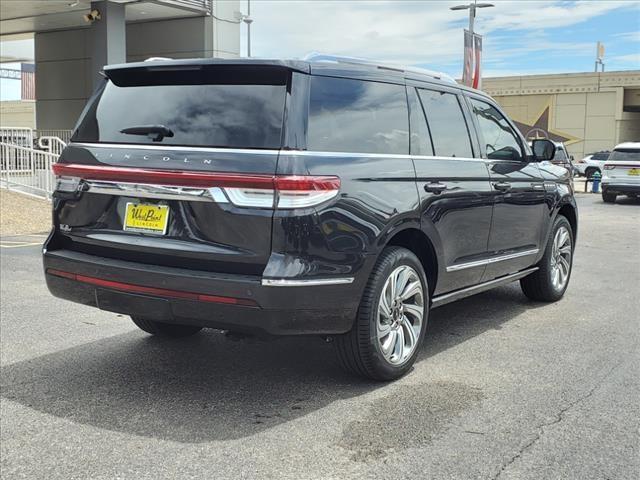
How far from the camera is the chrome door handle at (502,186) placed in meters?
5.60

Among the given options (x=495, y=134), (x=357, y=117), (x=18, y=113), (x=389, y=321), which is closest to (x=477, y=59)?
(x=495, y=134)

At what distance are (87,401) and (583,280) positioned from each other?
615 centimetres

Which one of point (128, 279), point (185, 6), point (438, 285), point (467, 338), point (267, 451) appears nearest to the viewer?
point (267, 451)

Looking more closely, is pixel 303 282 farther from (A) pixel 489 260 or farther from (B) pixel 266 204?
(A) pixel 489 260

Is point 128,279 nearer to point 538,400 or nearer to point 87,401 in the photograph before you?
point 87,401

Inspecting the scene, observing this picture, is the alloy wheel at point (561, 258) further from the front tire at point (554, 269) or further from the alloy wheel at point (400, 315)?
the alloy wheel at point (400, 315)

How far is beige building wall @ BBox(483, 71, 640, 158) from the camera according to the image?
153 feet

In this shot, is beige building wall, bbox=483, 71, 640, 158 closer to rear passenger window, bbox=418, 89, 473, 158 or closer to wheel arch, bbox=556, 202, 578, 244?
wheel arch, bbox=556, 202, 578, 244

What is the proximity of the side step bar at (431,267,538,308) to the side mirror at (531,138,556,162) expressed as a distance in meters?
1.02

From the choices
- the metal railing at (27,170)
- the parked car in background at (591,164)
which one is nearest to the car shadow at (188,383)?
the metal railing at (27,170)

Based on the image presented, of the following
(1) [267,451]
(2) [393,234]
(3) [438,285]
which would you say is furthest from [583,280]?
(1) [267,451]

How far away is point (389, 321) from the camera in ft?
14.6

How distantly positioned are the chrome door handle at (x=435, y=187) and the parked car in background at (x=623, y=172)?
19.0 m

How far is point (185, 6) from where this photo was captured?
21625 millimetres
